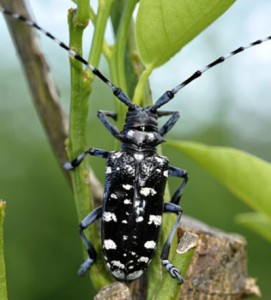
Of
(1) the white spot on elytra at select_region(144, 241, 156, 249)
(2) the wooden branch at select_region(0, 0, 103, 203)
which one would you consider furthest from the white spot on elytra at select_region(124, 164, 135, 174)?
(1) the white spot on elytra at select_region(144, 241, 156, 249)

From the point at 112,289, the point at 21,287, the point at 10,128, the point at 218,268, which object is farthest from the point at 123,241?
the point at 10,128

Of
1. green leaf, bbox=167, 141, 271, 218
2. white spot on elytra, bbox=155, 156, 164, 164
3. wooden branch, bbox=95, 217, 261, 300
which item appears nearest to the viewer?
wooden branch, bbox=95, 217, 261, 300

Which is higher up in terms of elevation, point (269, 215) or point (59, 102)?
point (59, 102)

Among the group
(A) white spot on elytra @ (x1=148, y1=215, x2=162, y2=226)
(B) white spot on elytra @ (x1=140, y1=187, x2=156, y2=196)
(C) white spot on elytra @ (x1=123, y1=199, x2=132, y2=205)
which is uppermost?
(B) white spot on elytra @ (x1=140, y1=187, x2=156, y2=196)

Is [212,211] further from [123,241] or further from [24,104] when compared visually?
[123,241]

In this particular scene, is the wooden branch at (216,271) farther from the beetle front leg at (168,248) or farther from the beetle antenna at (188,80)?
the beetle antenna at (188,80)

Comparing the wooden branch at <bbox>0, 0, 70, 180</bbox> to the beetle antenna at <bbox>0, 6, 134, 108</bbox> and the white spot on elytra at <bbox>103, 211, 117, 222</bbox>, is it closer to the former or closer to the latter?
the beetle antenna at <bbox>0, 6, 134, 108</bbox>
